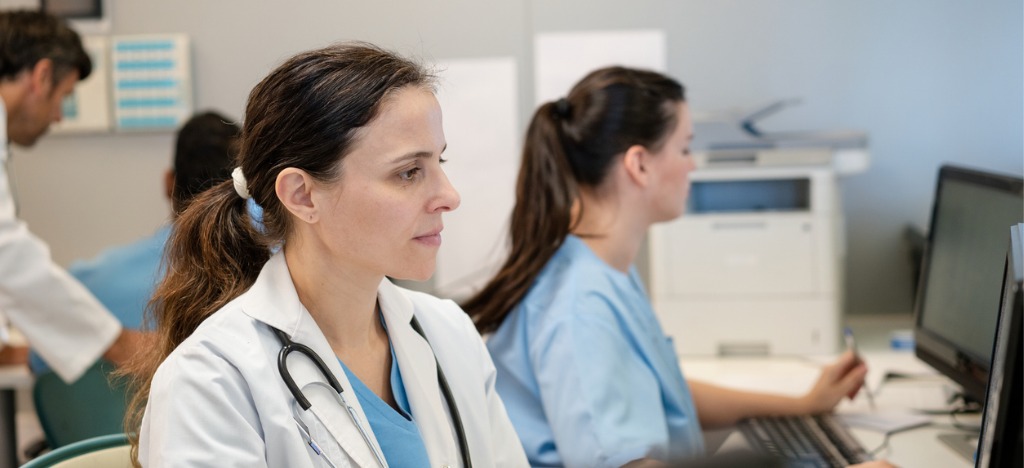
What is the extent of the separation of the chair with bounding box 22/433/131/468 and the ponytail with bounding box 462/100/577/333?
606 millimetres

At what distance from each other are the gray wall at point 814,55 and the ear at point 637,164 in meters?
1.30

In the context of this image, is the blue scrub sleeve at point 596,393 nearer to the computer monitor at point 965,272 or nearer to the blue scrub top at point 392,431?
the blue scrub top at point 392,431

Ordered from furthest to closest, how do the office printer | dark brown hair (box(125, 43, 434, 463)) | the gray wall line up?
the gray wall → the office printer → dark brown hair (box(125, 43, 434, 463))

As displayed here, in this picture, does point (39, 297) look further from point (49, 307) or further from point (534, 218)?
point (534, 218)

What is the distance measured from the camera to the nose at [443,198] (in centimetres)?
115

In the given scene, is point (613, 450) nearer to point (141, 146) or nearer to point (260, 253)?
point (260, 253)

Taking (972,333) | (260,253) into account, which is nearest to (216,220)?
(260,253)

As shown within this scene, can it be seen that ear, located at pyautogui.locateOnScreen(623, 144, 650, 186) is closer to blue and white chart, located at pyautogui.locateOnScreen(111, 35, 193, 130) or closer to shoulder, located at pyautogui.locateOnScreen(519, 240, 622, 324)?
shoulder, located at pyautogui.locateOnScreen(519, 240, 622, 324)

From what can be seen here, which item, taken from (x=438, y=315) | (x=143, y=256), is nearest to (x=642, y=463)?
(x=438, y=315)

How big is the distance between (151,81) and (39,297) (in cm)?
115

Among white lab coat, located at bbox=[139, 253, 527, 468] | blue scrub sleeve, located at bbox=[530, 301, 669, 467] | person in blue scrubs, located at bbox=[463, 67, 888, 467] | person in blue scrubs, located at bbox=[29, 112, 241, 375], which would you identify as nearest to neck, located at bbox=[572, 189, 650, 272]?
person in blue scrubs, located at bbox=[463, 67, 888, 467]

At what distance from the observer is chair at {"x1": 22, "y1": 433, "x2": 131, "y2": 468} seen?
1.22 m

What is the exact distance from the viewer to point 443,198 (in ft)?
3.77

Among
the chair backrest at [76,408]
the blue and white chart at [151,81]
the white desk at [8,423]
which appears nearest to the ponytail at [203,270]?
the chair backrest at [76,408]
